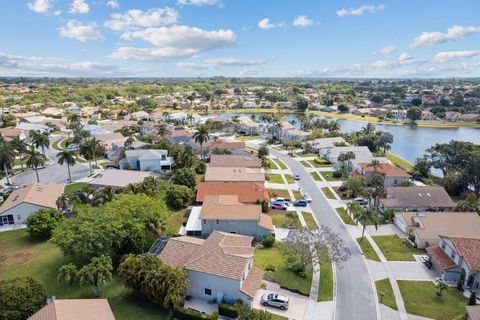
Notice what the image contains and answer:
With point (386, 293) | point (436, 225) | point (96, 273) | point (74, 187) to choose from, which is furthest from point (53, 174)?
point (436, 225)

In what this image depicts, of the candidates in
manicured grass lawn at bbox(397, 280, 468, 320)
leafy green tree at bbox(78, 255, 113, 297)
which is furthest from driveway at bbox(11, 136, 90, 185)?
manicured grass lawn at bbox(397, 280, 468, 320)

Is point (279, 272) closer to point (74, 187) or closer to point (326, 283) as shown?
point (326, 283)

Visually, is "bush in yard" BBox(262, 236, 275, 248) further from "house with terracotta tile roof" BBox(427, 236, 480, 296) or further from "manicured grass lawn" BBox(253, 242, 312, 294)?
"house with terracotta tile roof" BBox(427, 236, 480, 296)

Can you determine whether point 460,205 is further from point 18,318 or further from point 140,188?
point 18,318

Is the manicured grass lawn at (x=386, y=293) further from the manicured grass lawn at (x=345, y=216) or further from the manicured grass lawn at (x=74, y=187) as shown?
the manicured grass lawn at (x=74, y=187)

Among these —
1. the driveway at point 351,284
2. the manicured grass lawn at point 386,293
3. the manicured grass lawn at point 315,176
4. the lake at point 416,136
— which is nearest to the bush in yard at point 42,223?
the driveway at point 351,284

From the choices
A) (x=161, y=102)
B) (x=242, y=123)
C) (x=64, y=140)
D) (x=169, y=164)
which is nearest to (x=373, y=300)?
(x=169, y=164)
